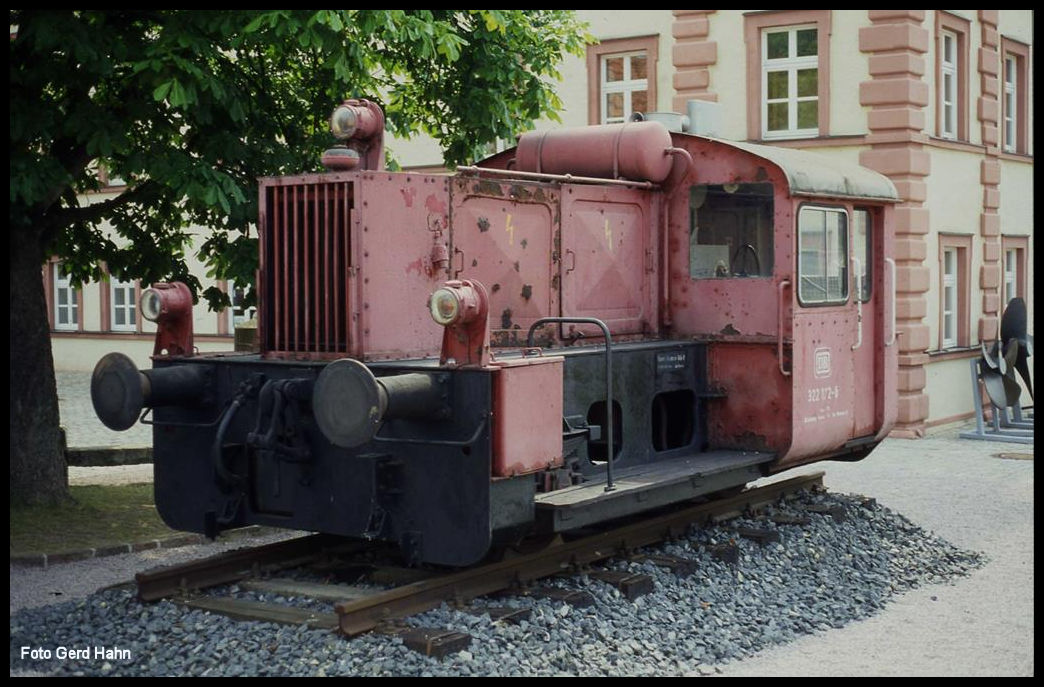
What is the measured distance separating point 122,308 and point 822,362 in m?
20.5

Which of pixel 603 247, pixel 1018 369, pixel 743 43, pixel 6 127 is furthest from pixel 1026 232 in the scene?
pixel 6 127

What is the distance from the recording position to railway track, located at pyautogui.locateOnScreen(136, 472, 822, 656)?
7.07 metres

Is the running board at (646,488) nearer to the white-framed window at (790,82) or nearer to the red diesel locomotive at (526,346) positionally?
the red diesel locomotive at (526,346)

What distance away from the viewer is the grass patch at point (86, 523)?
34.0 feet

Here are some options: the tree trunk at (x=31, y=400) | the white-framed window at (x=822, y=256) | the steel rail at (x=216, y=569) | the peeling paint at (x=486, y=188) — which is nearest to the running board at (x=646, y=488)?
the white-framed window at (x=822, y=256)

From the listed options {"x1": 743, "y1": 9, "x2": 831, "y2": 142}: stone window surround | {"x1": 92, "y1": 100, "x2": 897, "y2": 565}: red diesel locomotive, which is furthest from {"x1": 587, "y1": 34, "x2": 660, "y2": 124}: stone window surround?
{"x1": 92, "y1": 100, "x2": 897, "y2": 565}: red diesel locomotive

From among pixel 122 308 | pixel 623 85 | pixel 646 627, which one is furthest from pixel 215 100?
pixel 122 308

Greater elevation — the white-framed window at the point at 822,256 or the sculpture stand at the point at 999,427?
the white-framed window at the point at 822,256

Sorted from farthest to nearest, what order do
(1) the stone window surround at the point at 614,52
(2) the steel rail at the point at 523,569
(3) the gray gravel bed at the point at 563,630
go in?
(1) the stone window surround at the point at 614,52
(2) the steel rail at the point at 523,569
(3) the gray gravel bed at the point at 563,630

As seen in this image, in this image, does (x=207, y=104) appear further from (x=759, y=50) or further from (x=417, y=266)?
(x=759, y=50)

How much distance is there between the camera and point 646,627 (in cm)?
754

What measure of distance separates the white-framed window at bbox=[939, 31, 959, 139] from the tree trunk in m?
12.6

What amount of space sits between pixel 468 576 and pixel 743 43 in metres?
13.0

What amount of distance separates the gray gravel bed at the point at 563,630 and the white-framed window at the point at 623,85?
12112mm
